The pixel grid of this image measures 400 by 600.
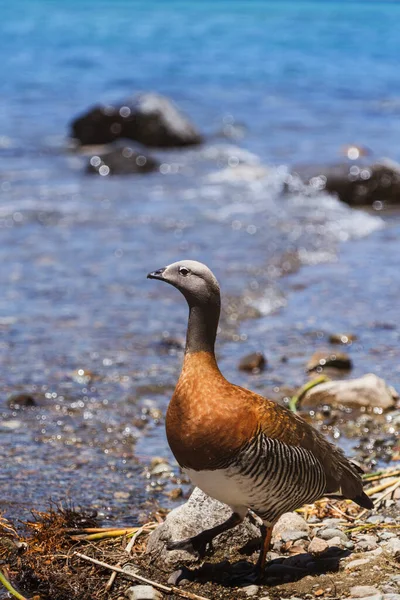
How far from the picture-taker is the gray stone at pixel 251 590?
15.7 feet

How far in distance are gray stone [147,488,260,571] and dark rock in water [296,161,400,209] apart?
10.4 meters

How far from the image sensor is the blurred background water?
24.4 feet

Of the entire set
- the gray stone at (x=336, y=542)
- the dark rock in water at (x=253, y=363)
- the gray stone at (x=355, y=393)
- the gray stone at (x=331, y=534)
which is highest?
the gray stone at (x=336, y=542)

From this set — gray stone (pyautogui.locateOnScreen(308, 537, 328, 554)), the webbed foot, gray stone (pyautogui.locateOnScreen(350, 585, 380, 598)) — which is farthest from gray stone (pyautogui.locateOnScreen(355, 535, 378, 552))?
the webbed foot

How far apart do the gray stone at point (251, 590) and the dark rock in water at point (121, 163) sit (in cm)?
1282

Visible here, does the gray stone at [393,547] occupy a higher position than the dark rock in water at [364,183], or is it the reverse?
the gray stone at [393,547]

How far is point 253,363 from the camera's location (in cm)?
841

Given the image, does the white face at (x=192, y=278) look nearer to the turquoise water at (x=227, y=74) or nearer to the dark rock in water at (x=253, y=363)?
the dark rock in water at (x=253, y=363)

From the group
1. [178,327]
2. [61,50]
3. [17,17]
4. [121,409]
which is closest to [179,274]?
[121,409]

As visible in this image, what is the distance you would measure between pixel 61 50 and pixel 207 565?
33267mm

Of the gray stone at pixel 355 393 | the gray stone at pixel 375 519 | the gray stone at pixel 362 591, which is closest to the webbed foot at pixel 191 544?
the gray stone at pixel 362 591

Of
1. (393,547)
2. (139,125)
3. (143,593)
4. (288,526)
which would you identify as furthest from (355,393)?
(139,125)

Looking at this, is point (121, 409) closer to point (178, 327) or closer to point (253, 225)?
point (178, 327)

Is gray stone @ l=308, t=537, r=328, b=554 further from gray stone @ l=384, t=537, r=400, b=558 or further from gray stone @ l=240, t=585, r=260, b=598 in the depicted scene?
gray stone @ l=240, t=585, r=260, b=598
